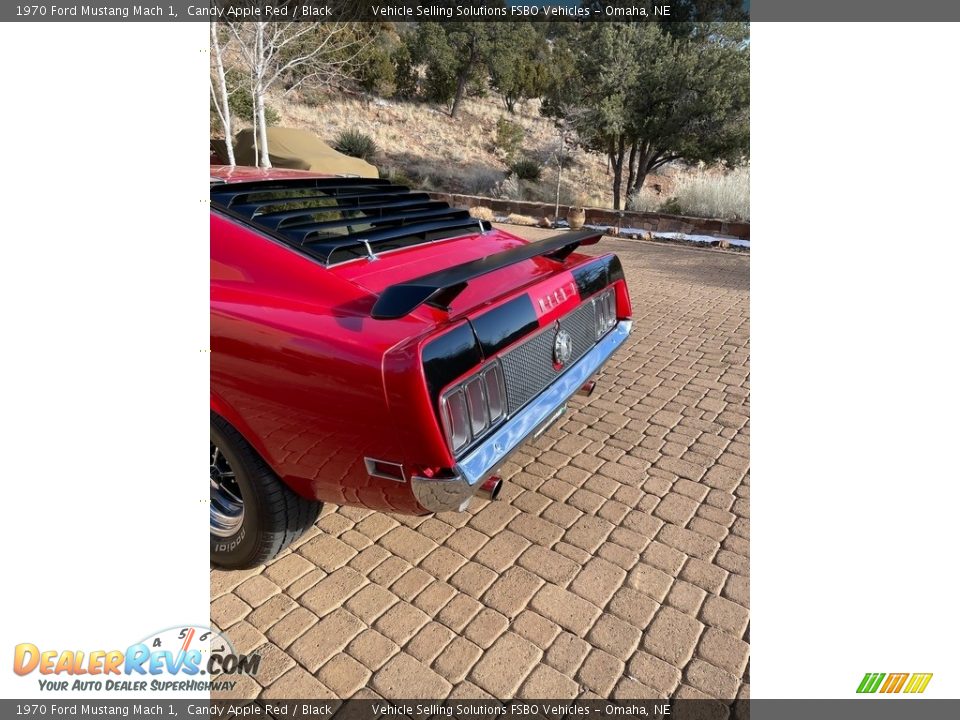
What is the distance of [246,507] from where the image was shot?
2258mm

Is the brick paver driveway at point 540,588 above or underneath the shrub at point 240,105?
underneath

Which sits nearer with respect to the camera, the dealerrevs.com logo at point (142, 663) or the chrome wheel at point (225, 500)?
the dealerrevs.com logo at point (142, 663)

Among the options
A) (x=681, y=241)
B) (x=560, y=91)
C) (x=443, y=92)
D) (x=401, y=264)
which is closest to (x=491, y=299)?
(x=401, y=264)

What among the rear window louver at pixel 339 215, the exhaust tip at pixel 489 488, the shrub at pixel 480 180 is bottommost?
the exhaust tip at pixel 489 488

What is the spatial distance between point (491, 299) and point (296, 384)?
2.62 ft

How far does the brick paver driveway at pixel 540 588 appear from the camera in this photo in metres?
2.00

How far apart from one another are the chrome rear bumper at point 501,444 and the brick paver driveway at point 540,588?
21.0 inches

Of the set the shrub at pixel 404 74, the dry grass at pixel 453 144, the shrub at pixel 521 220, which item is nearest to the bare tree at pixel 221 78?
the shrub at pixel 521 220

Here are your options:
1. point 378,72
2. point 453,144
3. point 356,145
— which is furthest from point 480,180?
point 378,72

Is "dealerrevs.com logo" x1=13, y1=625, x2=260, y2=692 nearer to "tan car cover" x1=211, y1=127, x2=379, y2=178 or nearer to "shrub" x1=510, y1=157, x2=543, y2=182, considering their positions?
"tan car cover" x1=211, y1=127, x2=379, y2=178

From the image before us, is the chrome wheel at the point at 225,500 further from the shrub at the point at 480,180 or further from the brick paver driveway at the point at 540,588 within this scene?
the shrub at the point at 480,180

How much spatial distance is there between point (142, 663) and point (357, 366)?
1.12 metres

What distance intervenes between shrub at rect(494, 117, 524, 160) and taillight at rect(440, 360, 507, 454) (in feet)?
87.6

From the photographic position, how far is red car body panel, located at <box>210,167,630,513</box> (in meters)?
1.84
